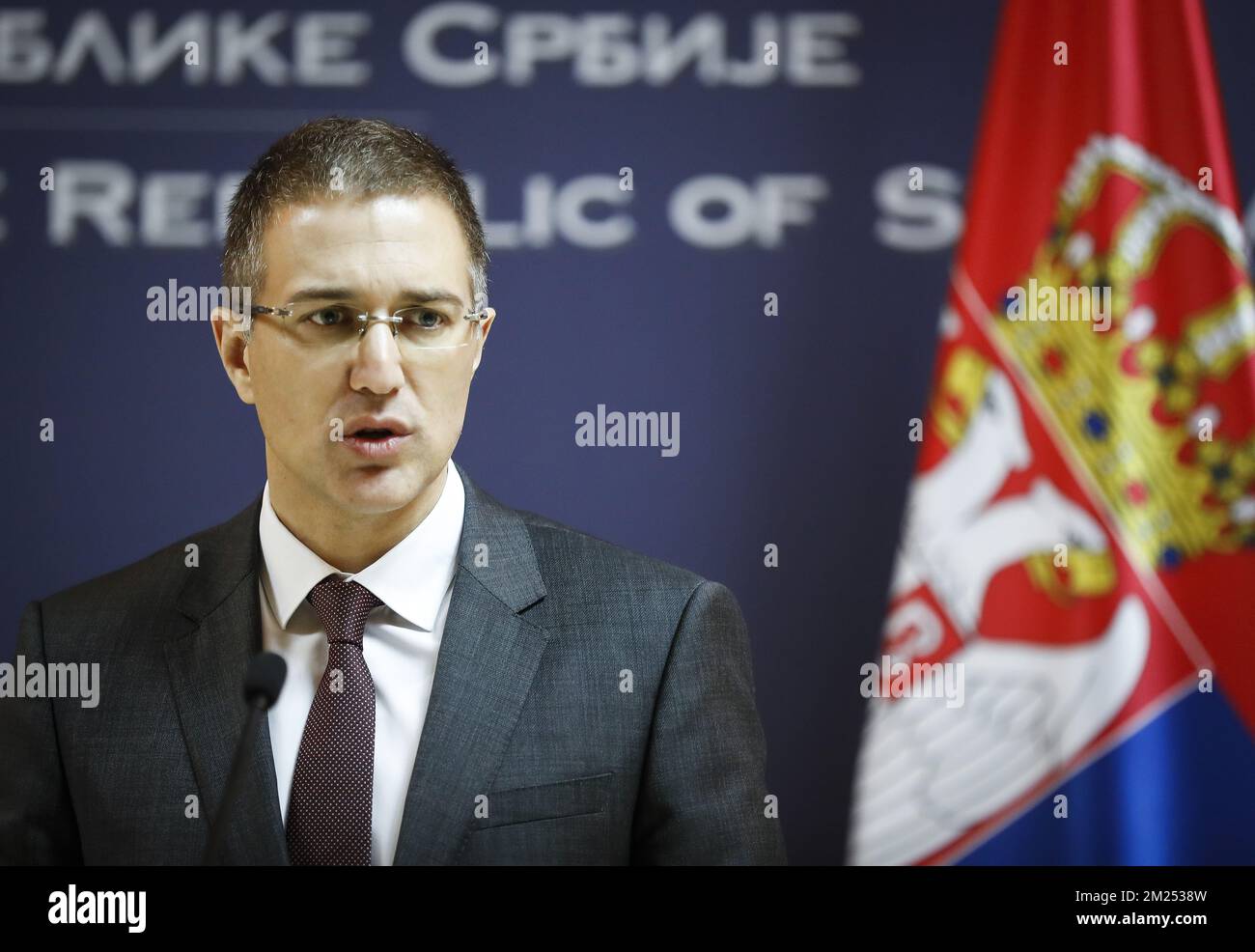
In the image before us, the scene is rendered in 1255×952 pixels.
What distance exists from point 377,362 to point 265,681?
653 mm

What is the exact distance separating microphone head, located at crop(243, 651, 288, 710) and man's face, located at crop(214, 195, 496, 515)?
537 millimetres

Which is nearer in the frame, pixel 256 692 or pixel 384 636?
pixel 256 692

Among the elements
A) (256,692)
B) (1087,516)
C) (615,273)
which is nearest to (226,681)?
(256,692)

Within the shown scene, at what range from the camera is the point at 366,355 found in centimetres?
203


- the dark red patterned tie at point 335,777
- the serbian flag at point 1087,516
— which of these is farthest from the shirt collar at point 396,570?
the serbian flag at point 1087,516

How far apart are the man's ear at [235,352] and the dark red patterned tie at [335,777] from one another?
547 mm

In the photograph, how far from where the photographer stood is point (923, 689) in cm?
263

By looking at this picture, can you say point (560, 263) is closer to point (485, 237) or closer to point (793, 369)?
point (485, 237)

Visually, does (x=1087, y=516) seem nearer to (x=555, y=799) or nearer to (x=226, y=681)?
(x=555, y=799)

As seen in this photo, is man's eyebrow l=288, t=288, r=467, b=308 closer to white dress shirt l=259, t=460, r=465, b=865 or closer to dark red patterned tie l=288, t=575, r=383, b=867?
white dress shirt l=259, t=460, r=465, b=865

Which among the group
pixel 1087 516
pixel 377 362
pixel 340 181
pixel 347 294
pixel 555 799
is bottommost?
pixel 555 799

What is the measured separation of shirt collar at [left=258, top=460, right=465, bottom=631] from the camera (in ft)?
6.80

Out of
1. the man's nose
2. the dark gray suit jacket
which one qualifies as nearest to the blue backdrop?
the dark gray suit jacket
